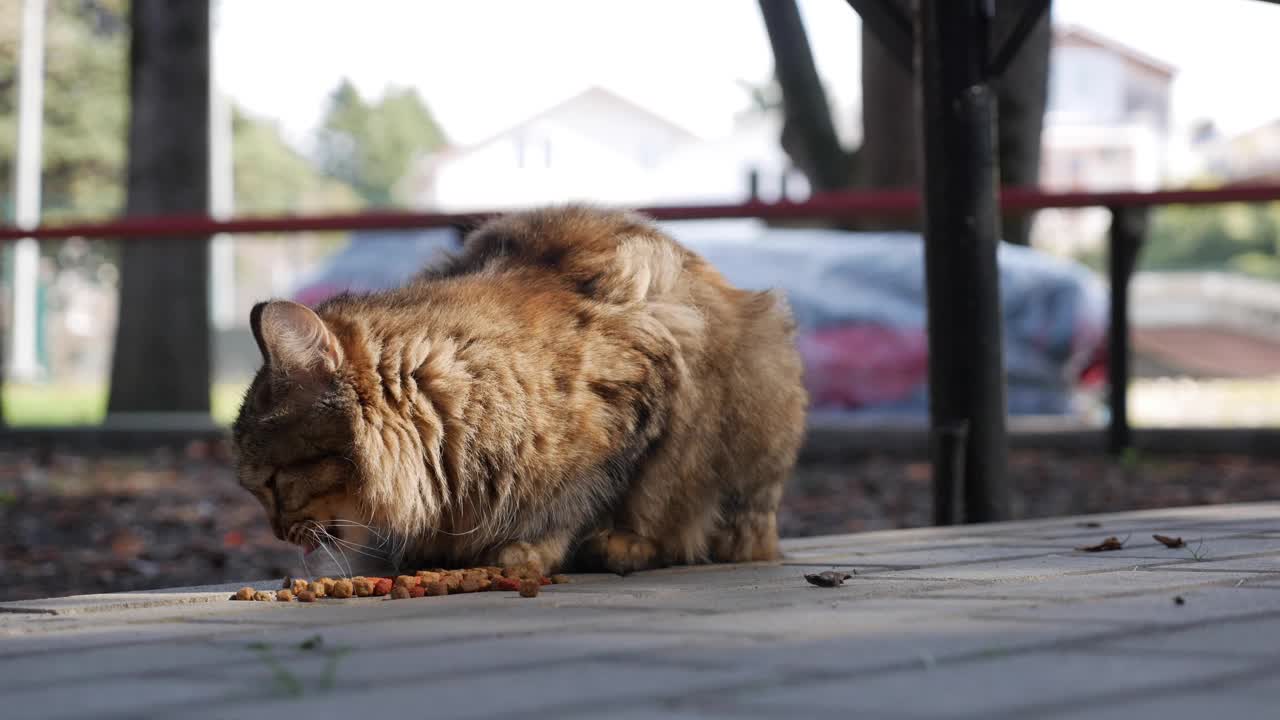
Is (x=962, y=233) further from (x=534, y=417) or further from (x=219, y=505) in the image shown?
(x=219, y=505)

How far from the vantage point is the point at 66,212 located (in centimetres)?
3475

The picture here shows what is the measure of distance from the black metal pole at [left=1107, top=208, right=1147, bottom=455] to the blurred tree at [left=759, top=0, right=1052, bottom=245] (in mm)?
2169

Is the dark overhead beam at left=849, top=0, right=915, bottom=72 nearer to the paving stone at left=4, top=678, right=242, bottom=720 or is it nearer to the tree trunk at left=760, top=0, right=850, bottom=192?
the paving stone at left=4, top=678, right=242, bottom=720

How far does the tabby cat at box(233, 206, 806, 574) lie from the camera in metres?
2.94

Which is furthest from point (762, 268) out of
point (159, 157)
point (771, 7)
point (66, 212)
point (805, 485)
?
point (66, 212)

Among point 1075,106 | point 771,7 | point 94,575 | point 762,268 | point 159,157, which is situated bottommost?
point 94,575

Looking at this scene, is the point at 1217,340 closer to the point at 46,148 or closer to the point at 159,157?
the point at 159,157

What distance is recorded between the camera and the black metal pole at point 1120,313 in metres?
6.79

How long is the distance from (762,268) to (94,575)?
14.9ft

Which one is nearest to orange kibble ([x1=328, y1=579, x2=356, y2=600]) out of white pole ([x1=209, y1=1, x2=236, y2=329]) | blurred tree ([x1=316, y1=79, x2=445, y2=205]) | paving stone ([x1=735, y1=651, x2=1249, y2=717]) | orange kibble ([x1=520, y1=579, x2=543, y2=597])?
orange kibble ([x1=520, y1=579, x2=543, y2=597])

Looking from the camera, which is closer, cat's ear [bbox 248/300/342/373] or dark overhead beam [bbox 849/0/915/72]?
cat's ear [bbox 248/300/342/373]

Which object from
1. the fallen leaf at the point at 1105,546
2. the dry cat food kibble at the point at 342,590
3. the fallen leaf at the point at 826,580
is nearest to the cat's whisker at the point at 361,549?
the dry cat food kibble at the point at 342,590

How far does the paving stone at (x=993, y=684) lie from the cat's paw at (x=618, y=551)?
1392 millimetres

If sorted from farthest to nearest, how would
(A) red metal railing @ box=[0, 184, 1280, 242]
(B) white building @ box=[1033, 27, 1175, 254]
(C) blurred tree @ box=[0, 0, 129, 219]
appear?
(B) white building @ box=[1033, 27, 1175, 254] → (C) blurred tree @ box=[0, 0, 129, 219] → (A) red metal railing @ box=[0, 184, 1280, 242]
